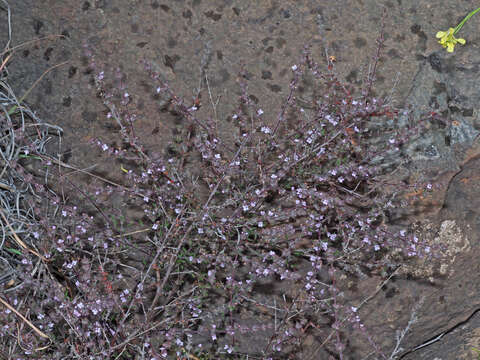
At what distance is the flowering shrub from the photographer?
3.19 m

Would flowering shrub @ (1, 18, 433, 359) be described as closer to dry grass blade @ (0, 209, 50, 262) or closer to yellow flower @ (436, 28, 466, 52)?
dry grass blade @ (0, 209, 50, 262)

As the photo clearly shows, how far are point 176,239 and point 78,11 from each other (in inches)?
58.9

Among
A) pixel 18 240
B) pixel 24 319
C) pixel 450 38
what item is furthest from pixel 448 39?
pixel 24 319

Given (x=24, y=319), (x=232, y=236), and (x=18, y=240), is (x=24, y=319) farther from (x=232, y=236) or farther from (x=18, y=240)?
(x=232, y=236)

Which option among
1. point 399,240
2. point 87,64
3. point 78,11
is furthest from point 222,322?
point 78,11

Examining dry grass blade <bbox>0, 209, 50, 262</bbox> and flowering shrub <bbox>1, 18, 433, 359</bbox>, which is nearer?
flowering shrub <bbox>1, 18, 433, 359</bbox>

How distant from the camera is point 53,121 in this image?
11.6ft

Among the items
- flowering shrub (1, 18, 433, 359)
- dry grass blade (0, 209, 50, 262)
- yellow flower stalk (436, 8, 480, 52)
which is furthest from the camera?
dry grass blade (0, 209, 50, 262)

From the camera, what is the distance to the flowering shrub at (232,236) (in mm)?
3189

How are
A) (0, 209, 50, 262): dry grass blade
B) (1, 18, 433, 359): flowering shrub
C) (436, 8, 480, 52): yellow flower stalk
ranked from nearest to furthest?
(436, 8, 480, 52): yellow flower stalk, (1, 18, 433, 359): flowering shrub, (0, 209, 50, 262): dry grass blade

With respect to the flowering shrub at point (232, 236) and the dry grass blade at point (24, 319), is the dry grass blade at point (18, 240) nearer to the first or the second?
the flowering shrub at point (232, 236)

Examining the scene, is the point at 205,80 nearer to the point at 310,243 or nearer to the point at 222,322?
the point at 310,243

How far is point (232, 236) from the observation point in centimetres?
340

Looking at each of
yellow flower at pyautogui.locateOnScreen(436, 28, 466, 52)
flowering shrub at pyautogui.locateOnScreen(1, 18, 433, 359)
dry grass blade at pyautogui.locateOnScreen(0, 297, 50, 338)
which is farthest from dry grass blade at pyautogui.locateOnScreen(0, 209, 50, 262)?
yellow flower at pyautogui.locateOnScreen(436, 28, 466, 52)
